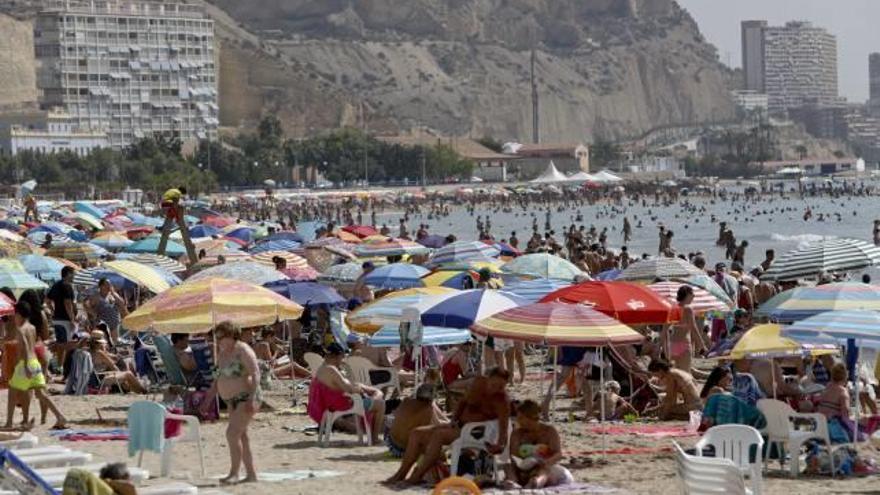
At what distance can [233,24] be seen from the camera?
19312cm

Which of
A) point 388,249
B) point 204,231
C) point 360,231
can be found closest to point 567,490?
point 388,249

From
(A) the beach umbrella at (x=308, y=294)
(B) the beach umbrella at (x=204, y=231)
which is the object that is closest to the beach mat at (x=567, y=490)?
(A) the beach umbrella at (x=308, y=294)

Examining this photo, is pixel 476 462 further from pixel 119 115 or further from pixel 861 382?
pixel 119 115

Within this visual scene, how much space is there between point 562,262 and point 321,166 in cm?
10189

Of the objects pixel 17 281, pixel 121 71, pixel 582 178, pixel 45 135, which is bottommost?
pixel 582 178

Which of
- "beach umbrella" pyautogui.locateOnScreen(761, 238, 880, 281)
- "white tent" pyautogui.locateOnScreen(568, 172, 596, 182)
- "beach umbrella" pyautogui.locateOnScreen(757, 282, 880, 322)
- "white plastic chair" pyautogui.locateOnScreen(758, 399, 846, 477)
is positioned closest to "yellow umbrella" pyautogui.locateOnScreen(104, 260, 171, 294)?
"beach umbrella" pyautogui.locateOnScreen(761, 238, 880, 281)

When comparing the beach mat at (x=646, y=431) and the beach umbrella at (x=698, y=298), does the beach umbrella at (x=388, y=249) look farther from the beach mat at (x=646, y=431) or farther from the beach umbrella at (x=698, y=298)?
the beach mat at (x=646, y=431)

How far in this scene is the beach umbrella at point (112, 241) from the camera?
100 feet

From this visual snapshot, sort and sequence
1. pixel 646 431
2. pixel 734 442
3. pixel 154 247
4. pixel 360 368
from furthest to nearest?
pixel 154 247
pixel 360 368
pixel 646 431
pixel 734 442

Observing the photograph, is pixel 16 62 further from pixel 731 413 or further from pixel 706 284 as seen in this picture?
pixel 731 413

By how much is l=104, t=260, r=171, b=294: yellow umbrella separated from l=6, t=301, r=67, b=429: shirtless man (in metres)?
5.22

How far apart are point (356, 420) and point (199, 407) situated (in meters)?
1.78

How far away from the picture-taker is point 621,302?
45.1ft

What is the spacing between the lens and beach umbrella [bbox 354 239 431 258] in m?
25.4
